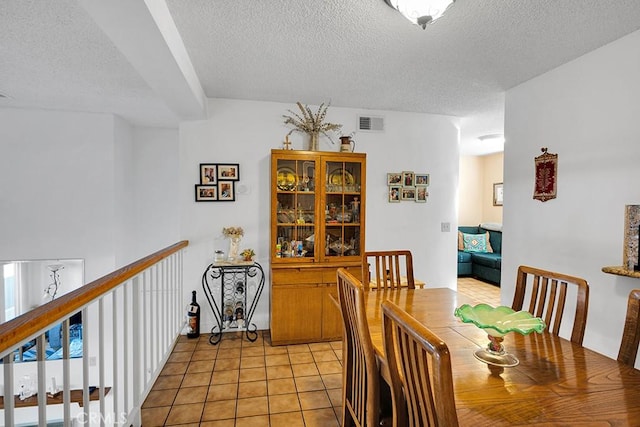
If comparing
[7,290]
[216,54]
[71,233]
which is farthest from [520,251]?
[7,290]

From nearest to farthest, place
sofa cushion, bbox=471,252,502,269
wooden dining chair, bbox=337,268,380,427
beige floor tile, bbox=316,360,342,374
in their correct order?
wooden dining chair, bbox=337,268,380,427
beige floor tile, bbox=316,360,342,374
sofa cushion, bbox=471,252,502,269

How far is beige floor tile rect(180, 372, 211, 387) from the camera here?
2491mm

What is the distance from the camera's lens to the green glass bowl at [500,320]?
4.14 ft

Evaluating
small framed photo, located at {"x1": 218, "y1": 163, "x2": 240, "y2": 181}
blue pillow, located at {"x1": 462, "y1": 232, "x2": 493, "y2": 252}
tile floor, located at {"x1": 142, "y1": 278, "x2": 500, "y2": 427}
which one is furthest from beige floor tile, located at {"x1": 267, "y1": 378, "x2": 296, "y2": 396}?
blue pillow, located at {"x1": 462, "y1": 232, "x2": 493, "y2": 252}

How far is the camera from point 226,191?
3.54 meters

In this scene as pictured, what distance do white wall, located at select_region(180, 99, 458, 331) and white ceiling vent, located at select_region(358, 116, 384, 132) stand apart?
0.06 meters

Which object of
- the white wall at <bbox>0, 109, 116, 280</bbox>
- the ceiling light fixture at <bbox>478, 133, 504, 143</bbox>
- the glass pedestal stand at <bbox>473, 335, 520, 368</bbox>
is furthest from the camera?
the ceiling light fixture at <bbox>478, 133, 504, 143</bbox>

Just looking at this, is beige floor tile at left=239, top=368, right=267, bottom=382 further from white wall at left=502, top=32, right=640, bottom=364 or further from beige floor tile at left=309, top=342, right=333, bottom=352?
white wall at left=502, top=32, right=640, bottom=364

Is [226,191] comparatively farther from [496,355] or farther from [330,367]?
[496,355]

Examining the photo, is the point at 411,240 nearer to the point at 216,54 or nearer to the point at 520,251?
the point at 520,251

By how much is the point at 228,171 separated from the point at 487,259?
473 cm

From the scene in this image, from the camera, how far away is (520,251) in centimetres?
319

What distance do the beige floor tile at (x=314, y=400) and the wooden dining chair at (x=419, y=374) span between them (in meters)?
1.20

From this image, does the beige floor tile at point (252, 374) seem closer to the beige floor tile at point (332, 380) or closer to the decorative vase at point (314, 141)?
the beige floor tile at point (332, 380)
